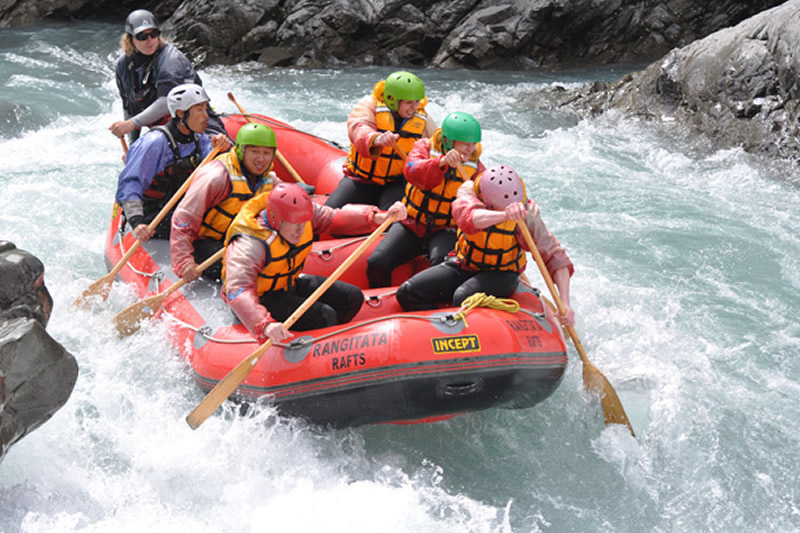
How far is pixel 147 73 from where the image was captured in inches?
222

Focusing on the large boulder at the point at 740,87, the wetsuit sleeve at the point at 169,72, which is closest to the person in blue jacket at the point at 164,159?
the wetsuit sleeve at the point at 169,72

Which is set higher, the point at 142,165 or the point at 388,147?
the point at 388,147

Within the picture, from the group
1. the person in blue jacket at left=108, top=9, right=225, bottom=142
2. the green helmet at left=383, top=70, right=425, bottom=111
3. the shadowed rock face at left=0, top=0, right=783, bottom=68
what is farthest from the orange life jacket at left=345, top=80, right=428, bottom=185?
the shadowed rock face at left=0, top=0, right=783, bottom=68

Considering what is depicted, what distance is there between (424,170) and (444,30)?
8491 mm

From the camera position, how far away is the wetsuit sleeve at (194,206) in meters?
4.50

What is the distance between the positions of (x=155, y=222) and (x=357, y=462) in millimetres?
1948

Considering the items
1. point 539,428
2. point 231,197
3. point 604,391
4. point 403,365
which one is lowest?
point 539,428

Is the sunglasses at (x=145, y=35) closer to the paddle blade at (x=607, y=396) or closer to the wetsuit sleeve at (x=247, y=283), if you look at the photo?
the wetsuit sleeve at (x=247, y=283)

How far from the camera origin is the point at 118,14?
14477 mm

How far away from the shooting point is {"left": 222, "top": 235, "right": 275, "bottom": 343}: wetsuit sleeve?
3922 millimetres

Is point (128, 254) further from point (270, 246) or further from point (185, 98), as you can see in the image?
point (270, 246)

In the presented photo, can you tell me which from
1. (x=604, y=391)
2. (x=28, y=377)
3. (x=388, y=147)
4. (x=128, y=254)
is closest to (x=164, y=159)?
Answer: (x=128, y=254)

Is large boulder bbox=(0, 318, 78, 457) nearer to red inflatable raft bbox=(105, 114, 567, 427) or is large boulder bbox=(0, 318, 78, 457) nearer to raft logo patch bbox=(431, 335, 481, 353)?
red inflatable raft bbox=(105, 114, 567, 427)

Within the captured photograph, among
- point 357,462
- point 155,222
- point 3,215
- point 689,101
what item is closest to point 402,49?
point 689,101
